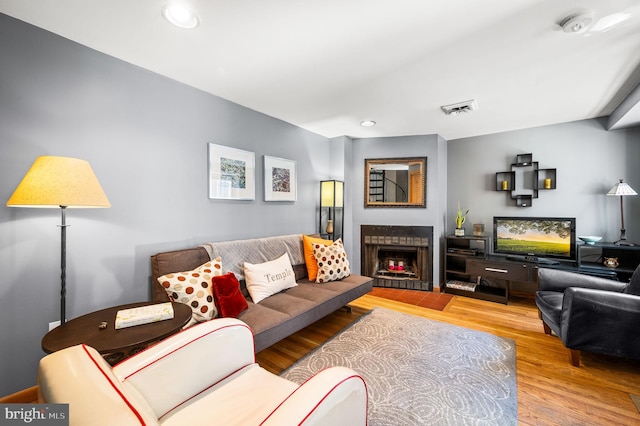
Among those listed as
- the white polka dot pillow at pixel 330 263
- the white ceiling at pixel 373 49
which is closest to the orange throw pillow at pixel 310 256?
the white polka dot pillow at pixel 330 263

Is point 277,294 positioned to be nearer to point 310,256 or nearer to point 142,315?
point 310,256

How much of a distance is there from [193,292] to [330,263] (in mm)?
1521

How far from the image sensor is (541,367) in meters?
2.10

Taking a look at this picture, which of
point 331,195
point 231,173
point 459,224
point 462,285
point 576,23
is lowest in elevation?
point 462,285

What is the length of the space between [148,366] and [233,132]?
92.6 inches

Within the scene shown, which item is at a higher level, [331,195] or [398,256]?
[331,195]

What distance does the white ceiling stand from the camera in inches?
61.2

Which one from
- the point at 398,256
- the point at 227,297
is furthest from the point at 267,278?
the point at 398,256

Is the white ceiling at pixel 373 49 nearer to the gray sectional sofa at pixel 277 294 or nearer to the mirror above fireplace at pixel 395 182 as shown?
the mirror above fireplace at pixel 395 182

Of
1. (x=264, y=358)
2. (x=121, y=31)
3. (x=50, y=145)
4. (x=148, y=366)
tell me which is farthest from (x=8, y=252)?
(x=264, y=358)

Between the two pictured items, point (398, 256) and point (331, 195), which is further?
point (398, 256)

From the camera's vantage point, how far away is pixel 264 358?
2209 mm

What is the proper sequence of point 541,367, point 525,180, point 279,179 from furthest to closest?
point 525,180 → point 279,179 → point 541,367

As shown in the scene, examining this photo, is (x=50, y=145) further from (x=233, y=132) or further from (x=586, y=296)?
(x=586, y=296)
